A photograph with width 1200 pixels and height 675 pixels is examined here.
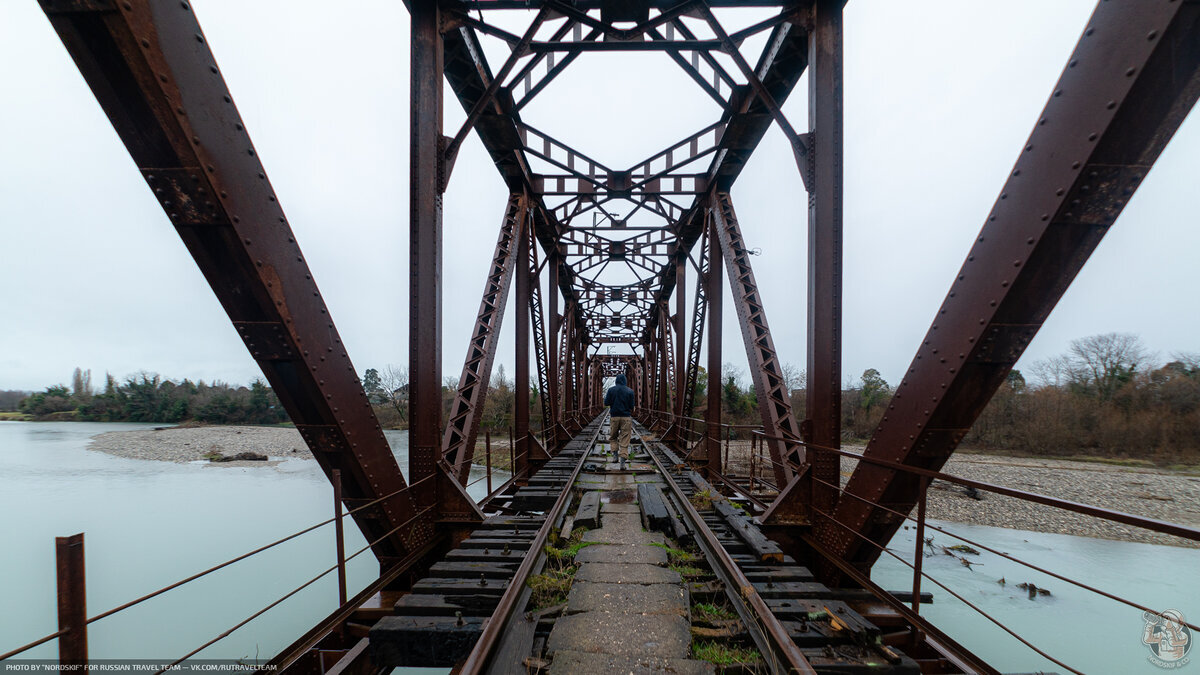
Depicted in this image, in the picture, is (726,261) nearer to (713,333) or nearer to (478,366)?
(713,333)

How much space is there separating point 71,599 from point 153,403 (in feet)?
217

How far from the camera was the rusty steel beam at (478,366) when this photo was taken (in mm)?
5141

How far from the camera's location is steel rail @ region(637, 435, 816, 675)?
90.5 inches

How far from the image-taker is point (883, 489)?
3.36 m

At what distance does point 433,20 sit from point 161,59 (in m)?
3.58

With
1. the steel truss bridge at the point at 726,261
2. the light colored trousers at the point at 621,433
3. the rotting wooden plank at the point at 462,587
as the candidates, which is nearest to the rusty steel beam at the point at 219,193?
the steel truss bridge at the point at 726,261

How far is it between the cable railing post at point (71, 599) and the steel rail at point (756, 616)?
2.88m

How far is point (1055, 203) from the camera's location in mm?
2227

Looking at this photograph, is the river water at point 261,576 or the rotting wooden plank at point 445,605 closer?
the rotting wooden plank at point 445,605

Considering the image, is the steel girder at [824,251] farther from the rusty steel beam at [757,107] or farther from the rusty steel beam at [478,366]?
the rusty steel beam at [478,366]

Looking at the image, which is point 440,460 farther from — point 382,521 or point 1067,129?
point 1067,129

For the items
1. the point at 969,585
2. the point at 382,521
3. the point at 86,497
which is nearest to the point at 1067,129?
the point at 382,521

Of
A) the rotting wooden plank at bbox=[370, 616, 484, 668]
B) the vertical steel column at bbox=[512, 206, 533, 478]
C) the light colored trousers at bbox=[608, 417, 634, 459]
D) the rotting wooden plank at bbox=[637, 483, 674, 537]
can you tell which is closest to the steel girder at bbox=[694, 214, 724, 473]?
the light colored trousers at bbox=[608, 417, 634, 459]

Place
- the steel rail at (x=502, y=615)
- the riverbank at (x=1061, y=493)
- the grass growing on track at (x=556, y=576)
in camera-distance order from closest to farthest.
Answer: the steel rail at (x=502, y=615) < the grass growing on track at (x=556, y=576) < the riverbank at (x=1061, y=493)
